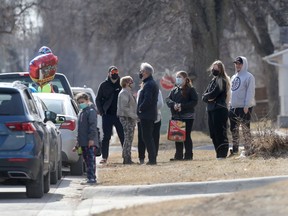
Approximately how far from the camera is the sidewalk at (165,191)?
1272 centimetres

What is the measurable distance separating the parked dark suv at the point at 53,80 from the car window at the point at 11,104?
667 cm

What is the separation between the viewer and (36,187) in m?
13.3

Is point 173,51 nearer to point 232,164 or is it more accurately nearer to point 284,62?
point 284,62

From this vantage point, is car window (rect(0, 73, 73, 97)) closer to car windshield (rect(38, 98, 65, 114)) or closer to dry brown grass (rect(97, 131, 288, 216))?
Result: dry brown grass (rect(97, 131, 288, 216))

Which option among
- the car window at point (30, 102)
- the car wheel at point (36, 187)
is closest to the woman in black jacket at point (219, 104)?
the car window at point (30, 102)

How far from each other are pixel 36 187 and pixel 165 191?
5.73ft

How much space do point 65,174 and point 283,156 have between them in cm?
414

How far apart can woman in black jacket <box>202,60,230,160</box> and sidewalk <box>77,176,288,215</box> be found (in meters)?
4.80

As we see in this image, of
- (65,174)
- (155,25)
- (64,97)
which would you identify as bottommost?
(65,174)

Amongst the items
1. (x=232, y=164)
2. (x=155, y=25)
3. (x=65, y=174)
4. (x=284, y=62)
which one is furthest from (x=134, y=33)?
(x=232, y=164)

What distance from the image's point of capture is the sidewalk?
41.7 ft

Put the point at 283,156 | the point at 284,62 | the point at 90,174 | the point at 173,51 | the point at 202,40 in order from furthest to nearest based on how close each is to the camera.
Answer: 1. the point at 173,51
2. the point at 284,62
3. the point at 202,40
4. the point at 283,156
5. the point at 90,174

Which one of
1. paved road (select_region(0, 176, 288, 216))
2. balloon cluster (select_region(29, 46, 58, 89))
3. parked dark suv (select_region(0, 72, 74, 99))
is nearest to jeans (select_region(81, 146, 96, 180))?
paved road (select_region(0, 176, 288, 216))

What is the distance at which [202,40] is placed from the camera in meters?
31.5
